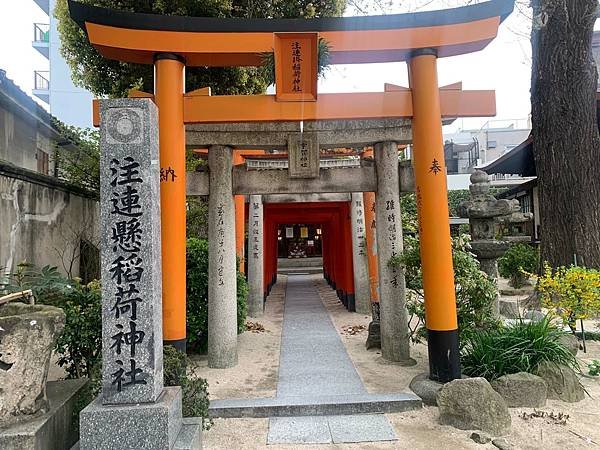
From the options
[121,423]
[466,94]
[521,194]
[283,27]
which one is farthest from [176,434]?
[521,194]

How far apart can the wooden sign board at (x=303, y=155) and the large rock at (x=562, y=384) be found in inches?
156

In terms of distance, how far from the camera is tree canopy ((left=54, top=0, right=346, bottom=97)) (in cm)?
1110

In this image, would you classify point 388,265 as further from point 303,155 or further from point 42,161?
point 42,161

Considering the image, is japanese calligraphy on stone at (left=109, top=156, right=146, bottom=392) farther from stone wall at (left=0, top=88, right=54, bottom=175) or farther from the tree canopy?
the tree canopy

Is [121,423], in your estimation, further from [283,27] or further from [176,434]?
[283,27]

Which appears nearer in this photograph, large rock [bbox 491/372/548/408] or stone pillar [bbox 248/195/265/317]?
large rock [bbox 491/372/548/408]

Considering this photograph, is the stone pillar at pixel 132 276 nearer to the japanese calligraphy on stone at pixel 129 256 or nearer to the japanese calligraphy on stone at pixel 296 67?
the japanese calligraphy on stone at pixel 129 256

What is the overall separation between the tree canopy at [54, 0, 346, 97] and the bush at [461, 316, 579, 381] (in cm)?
879

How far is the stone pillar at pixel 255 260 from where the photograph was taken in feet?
36.9

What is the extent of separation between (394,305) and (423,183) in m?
Answer: 2.07

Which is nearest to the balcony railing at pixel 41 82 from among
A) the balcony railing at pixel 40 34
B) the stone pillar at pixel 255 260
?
the balcony railing at pixel 40 34

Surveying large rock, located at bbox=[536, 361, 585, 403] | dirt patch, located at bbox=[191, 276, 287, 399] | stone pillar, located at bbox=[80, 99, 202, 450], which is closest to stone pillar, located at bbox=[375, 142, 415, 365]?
dirt patch, located at bbox=[191, 276, 287, 399]

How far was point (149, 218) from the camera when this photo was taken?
381 centimetres

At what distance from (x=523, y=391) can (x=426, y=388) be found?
1.05 metres
